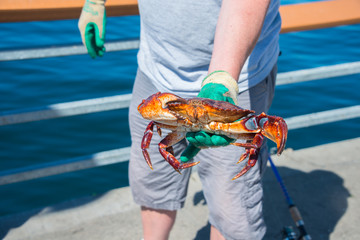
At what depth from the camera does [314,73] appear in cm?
369

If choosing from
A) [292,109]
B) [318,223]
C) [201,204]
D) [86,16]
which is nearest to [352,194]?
[318,223]

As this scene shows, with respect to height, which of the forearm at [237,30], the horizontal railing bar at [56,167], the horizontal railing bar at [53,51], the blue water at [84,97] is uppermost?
the forearm at [237,30]

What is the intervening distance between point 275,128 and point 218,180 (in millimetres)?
745

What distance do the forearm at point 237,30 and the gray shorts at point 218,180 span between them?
14.2 inches

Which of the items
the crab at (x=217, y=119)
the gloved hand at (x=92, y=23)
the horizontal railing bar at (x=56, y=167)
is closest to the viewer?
the crab at (x=217, y=119)

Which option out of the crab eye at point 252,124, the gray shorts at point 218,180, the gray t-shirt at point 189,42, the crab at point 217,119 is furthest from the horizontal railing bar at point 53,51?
the crab eye at point 252,124

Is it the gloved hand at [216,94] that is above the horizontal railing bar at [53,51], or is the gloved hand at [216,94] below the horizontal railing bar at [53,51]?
above

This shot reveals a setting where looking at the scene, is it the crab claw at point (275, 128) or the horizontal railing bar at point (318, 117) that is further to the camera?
the horizontal railing bar at point (318, 117)

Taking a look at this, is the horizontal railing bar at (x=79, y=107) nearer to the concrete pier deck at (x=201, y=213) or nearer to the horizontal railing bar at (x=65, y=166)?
the horizontal railing bar at (x=65, y=166)

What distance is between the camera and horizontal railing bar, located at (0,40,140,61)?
2930mm

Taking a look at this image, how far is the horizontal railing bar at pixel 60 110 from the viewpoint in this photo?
3.06 m

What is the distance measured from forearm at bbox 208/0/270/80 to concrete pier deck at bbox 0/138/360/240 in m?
1.81

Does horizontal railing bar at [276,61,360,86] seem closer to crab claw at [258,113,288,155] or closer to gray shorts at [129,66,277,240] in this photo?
gray shorts at [129,66,277,240]

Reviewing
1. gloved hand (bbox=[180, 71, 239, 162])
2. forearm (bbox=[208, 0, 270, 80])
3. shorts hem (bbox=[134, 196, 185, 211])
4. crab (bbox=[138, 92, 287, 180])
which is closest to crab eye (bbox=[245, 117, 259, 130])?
crab (bbox=[138, 92, 287, 180])
